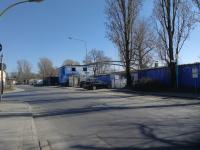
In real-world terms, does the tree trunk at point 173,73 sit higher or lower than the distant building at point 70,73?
lower

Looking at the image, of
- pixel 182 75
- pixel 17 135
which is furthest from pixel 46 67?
pixel 17 135

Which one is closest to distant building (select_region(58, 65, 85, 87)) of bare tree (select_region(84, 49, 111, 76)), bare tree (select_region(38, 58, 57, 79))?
bare tree (select_region(84, 49, 111, 76))

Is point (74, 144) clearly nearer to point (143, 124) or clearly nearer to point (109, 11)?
point (143, 124)

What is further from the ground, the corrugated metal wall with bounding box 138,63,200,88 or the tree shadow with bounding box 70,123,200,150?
the corrugated metal wall with bounding box 138,63,200,88

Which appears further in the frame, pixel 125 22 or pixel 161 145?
pixel 125 22

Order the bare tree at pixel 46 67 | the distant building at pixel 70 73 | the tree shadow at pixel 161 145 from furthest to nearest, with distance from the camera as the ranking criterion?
the bare tree at pixel 46 67, the distant building at pixel 70 73, the tree shadow at pixel 161 145

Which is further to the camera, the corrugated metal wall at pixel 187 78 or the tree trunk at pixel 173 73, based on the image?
the tree trunk at pixel 173 73

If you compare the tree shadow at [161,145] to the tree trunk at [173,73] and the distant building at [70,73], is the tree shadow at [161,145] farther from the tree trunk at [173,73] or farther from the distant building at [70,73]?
the distant building at [70,73]

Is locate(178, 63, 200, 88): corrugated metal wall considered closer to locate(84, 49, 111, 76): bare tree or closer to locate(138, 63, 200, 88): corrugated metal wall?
locate(138, 63, 200, 88): corrugated metal wall

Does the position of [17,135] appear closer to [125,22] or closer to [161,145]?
[161,145]

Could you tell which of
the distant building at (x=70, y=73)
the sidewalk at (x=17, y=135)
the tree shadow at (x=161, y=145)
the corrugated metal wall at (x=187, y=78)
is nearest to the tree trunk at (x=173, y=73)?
the corrugated metal wall at (x=187, y=78)

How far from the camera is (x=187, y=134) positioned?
1185cm

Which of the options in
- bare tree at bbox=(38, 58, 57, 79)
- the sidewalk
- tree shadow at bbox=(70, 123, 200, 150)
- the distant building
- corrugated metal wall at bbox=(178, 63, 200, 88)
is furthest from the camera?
bare tree at bbox=(38, 58, 57, 79)

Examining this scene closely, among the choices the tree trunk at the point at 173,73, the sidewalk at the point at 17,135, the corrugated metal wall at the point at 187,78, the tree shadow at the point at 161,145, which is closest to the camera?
the tree shadow at the point at 161,145
